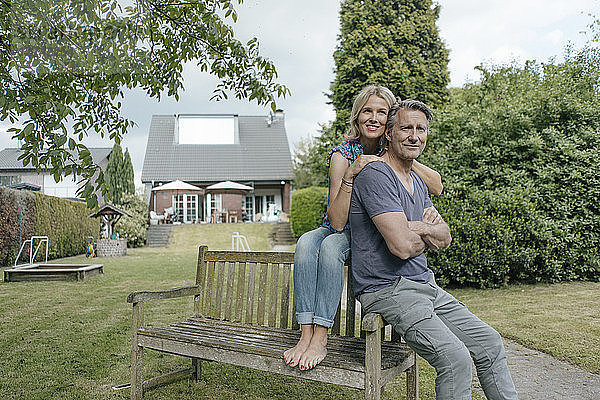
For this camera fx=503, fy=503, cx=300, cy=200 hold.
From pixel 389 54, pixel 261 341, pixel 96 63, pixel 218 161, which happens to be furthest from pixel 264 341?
pixel 218 161

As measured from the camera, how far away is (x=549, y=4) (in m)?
12.1

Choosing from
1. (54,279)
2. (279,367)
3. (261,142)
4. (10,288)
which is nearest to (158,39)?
(279,367)

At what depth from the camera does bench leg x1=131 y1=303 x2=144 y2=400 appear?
342 cm

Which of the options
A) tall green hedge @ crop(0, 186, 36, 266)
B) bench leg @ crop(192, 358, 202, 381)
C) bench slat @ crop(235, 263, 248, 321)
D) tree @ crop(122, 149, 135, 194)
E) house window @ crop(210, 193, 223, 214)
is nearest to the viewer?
bench slat @ crop(235, 263, 248, 321)

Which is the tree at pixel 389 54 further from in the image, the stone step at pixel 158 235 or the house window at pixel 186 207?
the house window at pixel 186 207

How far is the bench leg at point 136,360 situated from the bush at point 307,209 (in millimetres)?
12114

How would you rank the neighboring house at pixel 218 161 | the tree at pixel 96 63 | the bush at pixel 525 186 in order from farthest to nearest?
the neighboring house at pixel 218 161
the bush at pixel 525 186
the tree at pixel 96 63

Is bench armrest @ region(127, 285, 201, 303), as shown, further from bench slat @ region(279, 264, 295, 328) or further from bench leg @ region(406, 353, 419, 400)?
bench leg @ region(406, 353, 419, 400)

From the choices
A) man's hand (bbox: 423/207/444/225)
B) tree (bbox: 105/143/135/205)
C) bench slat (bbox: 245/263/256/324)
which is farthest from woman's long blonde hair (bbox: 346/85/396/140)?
tree (bbox: 105/143/135/205)

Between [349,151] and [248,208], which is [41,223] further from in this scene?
[248,208]

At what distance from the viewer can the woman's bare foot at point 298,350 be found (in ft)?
8.75

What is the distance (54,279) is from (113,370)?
709 centimetres

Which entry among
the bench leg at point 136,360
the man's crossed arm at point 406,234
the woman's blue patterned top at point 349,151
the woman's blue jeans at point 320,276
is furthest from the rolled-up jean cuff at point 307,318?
the bench leg at point 136,360

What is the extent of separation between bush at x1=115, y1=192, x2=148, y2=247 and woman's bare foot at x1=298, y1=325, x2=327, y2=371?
19394 mm
